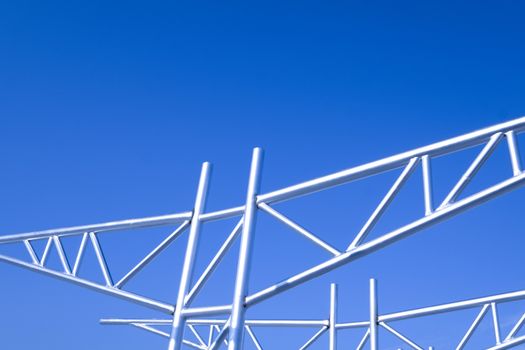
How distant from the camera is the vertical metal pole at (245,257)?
292 inches

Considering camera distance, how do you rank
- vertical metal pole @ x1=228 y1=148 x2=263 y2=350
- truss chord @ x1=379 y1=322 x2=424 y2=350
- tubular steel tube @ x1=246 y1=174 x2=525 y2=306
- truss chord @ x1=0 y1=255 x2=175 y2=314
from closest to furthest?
tubular steel tube @ x1=246 y1=174 x2=525 y2=306 → vertical metal pole @ x1=228 y1=148 x2=263 y2=350 → truss chord @ x1=0 y1=255 x2=175 y2=314 → truss chord @ x1=379 y1=322 x2=424 y2=350

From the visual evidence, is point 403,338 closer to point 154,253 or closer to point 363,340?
point 363,340

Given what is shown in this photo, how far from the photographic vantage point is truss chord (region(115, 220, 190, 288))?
930cm

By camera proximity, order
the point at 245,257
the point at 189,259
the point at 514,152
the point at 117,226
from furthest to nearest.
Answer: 1. the point at 117,226
2. the point at 189,259
3. the point at 245,257
4. the point at 514,152

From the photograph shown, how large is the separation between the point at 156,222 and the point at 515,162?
5.33 metres

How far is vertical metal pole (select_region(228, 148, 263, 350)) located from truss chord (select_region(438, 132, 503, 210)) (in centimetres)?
248

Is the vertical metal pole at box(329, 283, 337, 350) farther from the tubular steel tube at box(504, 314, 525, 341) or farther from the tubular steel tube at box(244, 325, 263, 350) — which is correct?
the tubular steel tube at box(504, 314, 525, 341)

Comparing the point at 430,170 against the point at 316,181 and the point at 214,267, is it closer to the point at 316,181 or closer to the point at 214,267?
the point at 316,181

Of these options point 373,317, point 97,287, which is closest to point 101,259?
point 97,287

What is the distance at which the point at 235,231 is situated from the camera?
28.1 ft

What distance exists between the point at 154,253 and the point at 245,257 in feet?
7.24

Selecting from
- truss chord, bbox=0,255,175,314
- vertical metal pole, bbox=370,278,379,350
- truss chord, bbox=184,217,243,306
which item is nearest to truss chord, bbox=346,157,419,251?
truss chord, bbox=184,217,243,306

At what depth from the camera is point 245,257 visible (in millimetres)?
7730

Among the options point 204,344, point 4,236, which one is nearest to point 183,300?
point 4,236
